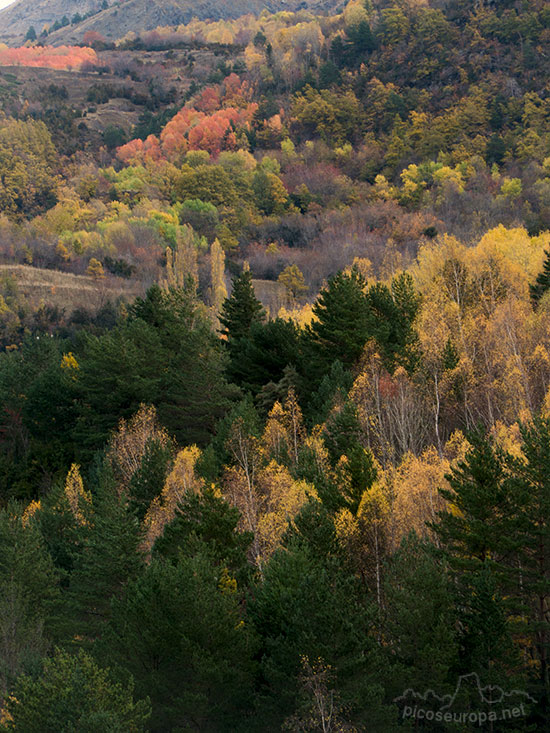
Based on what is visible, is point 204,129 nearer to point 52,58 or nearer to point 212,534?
point 52,58

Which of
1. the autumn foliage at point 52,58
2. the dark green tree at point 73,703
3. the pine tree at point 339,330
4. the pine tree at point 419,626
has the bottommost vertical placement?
the autumn foliage at point 52,58

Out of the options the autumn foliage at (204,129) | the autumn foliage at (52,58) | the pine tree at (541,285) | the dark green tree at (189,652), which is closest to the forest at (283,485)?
the dark green tree at (189,652)

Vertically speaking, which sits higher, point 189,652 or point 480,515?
point 189,652

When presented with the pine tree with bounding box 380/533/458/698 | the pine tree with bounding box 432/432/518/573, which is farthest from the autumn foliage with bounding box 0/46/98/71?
the pine tree with bounding box 380/533/458/698

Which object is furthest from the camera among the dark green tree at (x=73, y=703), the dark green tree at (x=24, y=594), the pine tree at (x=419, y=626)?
the dark green tree at (x=24, y=594)

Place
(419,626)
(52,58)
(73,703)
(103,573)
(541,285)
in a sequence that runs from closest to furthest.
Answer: (73,703), (419,626), (103,573), (541,285), (52,58)

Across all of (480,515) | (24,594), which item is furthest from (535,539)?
(24,594)

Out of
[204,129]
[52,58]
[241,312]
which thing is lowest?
[204,129]

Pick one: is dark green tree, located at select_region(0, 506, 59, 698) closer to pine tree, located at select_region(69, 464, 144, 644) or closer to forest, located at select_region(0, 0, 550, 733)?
forest, located at select_region(0, 0, 550, 733)

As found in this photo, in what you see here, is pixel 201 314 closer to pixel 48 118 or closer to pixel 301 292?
pixel 301 292

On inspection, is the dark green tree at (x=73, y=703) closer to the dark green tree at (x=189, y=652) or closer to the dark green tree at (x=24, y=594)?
the dark green tree at (x=189, y=652)

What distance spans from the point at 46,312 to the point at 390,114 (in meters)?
68.2

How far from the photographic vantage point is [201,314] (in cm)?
5744

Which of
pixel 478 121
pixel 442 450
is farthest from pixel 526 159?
pixel 442 450
